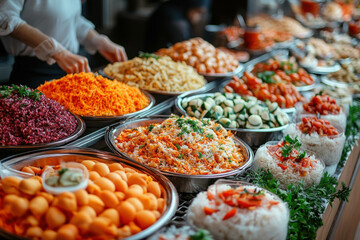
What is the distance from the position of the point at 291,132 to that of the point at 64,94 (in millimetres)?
1454

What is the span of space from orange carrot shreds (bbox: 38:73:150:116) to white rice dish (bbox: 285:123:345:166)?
3.55ft

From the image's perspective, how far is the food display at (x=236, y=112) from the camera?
245 cm

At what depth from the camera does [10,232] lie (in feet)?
4.17

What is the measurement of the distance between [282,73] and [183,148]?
1992 millimetres

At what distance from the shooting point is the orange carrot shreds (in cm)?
229

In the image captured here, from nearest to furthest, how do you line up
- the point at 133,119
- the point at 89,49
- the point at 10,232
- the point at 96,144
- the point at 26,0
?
the point at 10,232, the point at 96,144, the point at 133,119, the point at 26,0, the point at 89,49

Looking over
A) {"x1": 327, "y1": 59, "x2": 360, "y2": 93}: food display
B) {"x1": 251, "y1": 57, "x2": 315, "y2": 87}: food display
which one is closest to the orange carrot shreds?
{"x1": 251, "y1": 57, "x2": 315, "y2": 87}: food display

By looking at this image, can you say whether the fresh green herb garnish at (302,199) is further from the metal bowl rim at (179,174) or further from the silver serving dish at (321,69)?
the silver serving dish at (321,69)

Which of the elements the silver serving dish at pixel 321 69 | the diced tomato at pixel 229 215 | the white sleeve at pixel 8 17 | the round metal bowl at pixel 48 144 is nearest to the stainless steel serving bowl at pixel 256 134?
the round metal bowl at pixel 48 144

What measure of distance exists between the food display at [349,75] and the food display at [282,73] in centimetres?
46

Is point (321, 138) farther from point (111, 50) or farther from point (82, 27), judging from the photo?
point (82, 27)

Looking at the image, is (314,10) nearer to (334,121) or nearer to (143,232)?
(334,121)

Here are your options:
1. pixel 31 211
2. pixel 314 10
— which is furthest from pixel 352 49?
pixel 31 211

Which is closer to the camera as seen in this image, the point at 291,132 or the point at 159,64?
the point at 291,132
